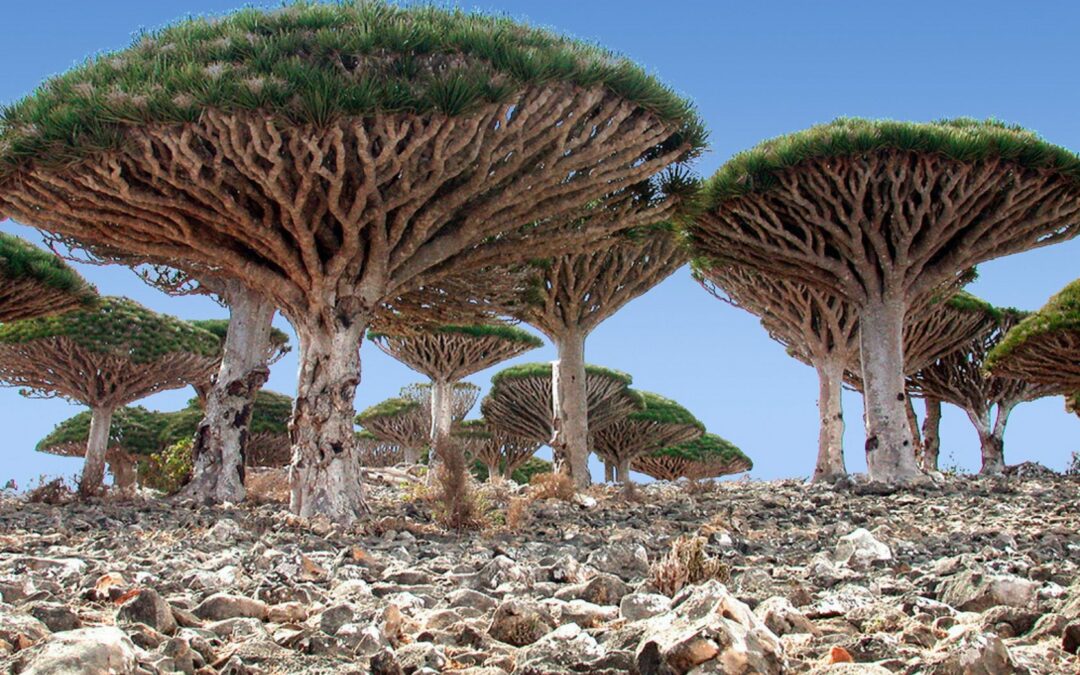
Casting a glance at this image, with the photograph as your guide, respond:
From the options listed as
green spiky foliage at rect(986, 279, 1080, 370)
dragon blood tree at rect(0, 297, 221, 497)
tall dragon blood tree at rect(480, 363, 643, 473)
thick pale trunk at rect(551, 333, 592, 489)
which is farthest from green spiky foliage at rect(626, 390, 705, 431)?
dragon blood tree at rect(0, 297, 221, 497)

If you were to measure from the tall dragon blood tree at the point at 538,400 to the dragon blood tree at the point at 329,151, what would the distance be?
1335cm

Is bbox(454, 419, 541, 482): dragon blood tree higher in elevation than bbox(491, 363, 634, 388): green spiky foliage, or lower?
lower

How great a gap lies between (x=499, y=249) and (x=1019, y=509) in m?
5.40

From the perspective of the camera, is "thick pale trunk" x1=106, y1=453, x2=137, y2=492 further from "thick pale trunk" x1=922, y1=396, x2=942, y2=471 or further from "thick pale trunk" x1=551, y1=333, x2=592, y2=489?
"thick pale trunk" x1=922, y1=396, x2=942, y2=471

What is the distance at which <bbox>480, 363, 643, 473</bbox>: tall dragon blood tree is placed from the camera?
2181 centimetres

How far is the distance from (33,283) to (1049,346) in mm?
14510

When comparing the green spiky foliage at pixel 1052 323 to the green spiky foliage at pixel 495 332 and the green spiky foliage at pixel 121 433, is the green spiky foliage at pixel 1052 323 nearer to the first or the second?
the green spiky foliage at pixel 495 332

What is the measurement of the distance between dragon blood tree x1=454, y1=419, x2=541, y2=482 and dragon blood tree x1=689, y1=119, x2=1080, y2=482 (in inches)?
599

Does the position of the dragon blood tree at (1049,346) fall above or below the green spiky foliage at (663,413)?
below

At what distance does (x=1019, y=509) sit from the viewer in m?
7.89

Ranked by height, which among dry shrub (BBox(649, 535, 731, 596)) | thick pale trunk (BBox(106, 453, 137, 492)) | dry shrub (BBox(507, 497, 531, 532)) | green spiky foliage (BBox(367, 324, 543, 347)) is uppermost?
green spiky foliage (BBox(367, 324, 543, 347))

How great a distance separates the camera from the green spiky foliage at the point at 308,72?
6.80 m

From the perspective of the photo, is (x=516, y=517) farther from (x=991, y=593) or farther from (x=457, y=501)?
(x=991, y=593)

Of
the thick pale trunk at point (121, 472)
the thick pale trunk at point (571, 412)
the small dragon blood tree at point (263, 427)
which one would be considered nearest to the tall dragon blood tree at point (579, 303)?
the thick pale trunk at point (571, 412)
